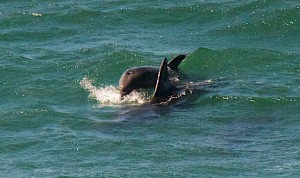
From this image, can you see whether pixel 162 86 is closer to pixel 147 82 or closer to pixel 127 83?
pixel 147 82

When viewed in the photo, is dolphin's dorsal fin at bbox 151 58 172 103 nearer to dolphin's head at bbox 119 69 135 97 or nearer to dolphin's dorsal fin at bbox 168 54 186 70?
dolphin's head at bbox 119 69 135 97

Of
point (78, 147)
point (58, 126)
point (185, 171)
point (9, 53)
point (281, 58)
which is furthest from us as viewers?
point (9, 53)

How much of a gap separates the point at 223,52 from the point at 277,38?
2.32 m

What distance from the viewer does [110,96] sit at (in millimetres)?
23344

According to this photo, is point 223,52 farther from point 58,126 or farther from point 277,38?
point 58,126

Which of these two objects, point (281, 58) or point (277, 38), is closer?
point (281, 58)

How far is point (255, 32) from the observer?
2931 cm

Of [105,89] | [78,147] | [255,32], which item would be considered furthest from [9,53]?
[78,147]

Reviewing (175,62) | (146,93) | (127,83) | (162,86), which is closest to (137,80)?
(127,83)

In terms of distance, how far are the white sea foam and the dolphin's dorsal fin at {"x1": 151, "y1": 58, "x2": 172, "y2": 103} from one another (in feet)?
0.92

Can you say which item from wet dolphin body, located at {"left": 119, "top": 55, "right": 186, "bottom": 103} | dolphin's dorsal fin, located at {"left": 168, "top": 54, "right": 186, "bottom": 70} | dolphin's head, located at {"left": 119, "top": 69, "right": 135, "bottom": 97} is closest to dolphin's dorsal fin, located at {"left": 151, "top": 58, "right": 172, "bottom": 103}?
wet dolphin body, located at {"left": 119, "top": 55, "right": 186, "bottom": 103}

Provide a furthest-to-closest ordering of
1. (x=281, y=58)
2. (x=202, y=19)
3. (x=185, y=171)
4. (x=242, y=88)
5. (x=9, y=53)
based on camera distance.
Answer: (x=202, y=19), (x=9, y=53), (x=281, y=58), (x=242, y=88), (x=185, y=171)

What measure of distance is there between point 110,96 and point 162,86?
1392 millimetres

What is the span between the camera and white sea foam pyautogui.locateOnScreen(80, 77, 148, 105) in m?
22.7
